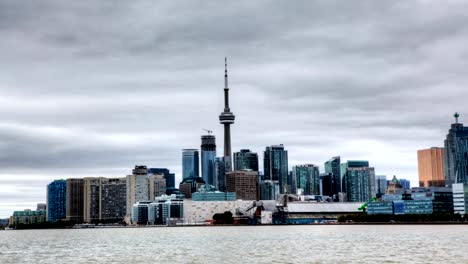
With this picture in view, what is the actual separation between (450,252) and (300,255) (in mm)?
19432

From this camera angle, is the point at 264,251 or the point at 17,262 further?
the point at 264,251

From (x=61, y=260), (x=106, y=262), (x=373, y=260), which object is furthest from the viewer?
(x=61, y=260)

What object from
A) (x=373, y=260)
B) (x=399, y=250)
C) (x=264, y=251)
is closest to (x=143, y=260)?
(x=264, y=251)

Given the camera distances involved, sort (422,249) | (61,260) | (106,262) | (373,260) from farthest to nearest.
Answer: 1. (422,249)
2. (61,260)
3. (106,262)
4. (373,260)

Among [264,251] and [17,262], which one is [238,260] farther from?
[17,262]

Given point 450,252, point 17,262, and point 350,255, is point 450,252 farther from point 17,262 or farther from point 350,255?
point 17,262

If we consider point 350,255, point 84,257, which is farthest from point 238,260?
point 84,257

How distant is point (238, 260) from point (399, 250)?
85.1ft

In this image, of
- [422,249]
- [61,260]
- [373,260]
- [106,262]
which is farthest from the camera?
[422,249]

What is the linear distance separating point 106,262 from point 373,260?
3193cm

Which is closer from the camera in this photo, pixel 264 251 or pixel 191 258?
Result: pixel 191 258

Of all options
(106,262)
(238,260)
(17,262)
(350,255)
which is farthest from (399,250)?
(17,262)

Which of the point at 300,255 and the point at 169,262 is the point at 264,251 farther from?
the point at 169,262

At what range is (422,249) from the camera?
10381 centimetres
